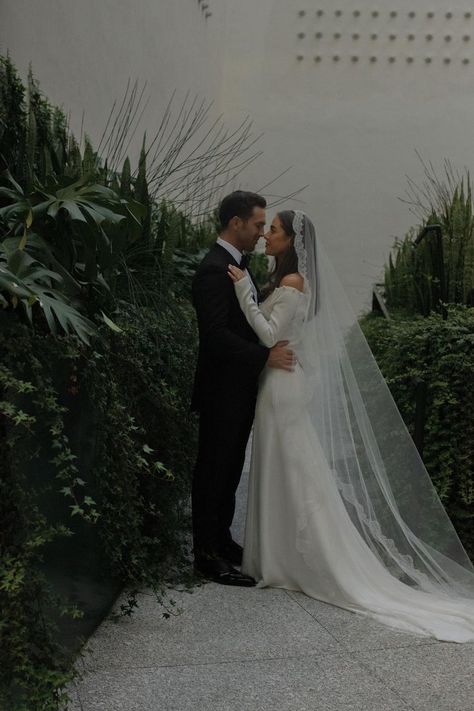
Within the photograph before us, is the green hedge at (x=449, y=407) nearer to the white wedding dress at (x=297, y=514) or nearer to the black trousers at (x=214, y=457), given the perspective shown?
the white wedding dress at (x=297, y=514)

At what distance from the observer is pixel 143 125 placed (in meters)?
8.64

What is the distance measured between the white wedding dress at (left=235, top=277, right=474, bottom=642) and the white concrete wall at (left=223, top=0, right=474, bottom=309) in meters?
9.20

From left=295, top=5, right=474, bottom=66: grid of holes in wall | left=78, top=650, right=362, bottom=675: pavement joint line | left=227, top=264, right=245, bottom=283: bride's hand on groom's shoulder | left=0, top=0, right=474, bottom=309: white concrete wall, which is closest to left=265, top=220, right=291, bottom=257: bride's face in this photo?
left=227, top=264, right=245, bottom=283: bride's hand on groom's shoulder

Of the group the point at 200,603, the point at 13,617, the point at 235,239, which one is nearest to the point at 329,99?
the point at 235,239

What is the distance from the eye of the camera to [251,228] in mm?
4051

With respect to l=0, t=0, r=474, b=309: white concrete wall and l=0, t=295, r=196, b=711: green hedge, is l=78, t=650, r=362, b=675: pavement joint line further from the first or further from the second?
l=0, t=0, r=474, b=309: white concrete wall

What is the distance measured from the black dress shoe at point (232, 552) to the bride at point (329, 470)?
0.23m

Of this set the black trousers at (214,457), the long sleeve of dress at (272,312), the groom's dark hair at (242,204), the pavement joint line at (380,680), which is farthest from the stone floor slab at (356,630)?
the groom's dark hair at (242,204)

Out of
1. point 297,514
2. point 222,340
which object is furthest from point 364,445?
point 222,340

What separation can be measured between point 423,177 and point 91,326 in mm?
11218

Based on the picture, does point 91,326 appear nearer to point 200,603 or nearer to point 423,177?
point 200,603

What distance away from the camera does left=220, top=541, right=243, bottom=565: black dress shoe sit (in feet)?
13.7

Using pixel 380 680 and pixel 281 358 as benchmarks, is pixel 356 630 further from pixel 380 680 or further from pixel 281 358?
pixel 281 358

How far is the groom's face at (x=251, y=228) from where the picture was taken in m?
4.04
